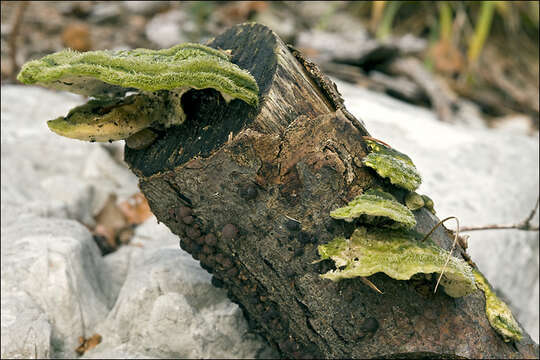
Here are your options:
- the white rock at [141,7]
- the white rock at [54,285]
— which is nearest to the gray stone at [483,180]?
the white rock at [54,285]

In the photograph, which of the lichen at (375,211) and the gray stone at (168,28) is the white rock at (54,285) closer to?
the lichen at (375,211)

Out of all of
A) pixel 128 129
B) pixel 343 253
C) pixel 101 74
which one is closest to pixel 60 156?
pixel 128 129

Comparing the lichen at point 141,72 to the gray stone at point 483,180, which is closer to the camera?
the lichen at point 141,72

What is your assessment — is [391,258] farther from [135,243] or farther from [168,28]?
[168,28]

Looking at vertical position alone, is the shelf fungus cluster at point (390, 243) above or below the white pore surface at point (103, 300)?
above

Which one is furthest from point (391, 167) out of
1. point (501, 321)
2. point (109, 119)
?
point (109, 119)

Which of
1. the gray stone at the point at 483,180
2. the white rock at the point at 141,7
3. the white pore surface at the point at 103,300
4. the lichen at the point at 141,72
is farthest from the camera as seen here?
the white rock at the point at 141,7

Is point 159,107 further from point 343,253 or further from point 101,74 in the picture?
point 343,253
